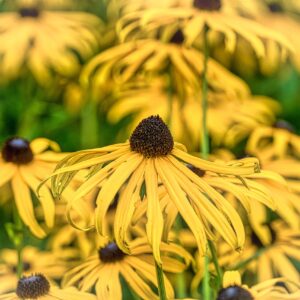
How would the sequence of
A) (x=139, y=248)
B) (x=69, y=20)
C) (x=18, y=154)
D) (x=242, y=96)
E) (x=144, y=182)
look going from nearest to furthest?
1. (x=144, y=182)
2. (x=139, y=248)
3. (x=18, y=154)
4. (x=242, y=96)
5. (x=69, y=20)

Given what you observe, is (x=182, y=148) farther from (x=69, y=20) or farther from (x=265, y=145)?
(x=69, y=20)

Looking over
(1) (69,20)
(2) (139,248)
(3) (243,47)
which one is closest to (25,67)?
(1) (69,20)

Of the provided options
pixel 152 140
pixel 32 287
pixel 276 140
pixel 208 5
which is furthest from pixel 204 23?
pixel 32 287

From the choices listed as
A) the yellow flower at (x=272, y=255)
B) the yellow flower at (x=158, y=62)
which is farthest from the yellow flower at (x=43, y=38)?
the yellow flower at (x=272, y=255)

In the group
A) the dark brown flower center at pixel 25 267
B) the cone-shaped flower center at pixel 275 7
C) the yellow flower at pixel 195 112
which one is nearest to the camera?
the dark brown flower center at pixel 25 267

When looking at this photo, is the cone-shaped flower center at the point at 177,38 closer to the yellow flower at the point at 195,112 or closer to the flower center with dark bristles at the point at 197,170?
the yellow flower at the point at 195,112

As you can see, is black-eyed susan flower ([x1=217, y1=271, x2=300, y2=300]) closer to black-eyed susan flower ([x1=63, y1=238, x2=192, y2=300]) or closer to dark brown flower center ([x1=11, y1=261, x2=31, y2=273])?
black-eyed susan flower ([x1=63, y1=238, x2=192, y2=300])

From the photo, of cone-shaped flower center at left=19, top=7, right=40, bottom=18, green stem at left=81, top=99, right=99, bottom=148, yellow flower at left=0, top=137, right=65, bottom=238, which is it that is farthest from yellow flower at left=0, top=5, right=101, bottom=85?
yellow flower at left=0, top=137, right=65, bottom=238
